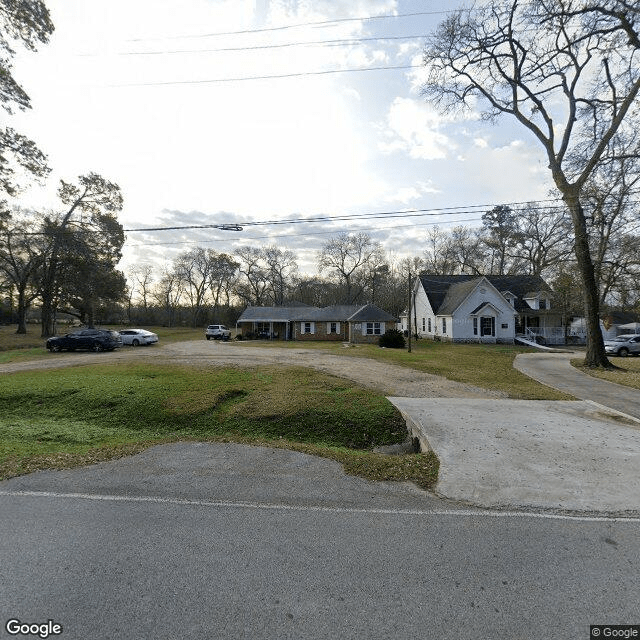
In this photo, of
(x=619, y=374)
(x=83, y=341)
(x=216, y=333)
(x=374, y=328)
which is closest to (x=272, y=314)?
(x=216, y=333)

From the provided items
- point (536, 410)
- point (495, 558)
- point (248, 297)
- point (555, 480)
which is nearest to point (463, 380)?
point (536, 410)

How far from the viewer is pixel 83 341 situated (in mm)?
23844

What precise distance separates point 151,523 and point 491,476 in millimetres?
4334

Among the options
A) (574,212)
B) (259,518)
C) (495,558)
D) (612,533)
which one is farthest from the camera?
(574,212)

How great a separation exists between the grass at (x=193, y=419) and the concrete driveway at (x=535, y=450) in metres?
0.58

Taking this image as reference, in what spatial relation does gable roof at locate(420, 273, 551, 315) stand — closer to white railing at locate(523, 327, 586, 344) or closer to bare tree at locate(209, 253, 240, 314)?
white railing at locate(523, 327, 586, 344)

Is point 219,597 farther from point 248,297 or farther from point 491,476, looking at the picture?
point 248,297

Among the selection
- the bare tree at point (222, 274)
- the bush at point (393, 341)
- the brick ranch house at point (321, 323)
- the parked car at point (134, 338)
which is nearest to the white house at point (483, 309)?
the brick ranch house at point (321, 323)

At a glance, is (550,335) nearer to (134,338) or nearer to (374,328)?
(374,328)

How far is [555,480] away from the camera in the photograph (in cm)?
458

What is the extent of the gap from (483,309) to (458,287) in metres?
3.95

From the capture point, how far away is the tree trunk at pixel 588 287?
16047 millimetres

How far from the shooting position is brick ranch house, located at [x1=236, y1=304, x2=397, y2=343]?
3309 centimetres

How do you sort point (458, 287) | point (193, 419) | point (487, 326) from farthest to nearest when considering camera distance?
1. point (458, 287)
2. point (487, 326)
3. point (193, 419)
